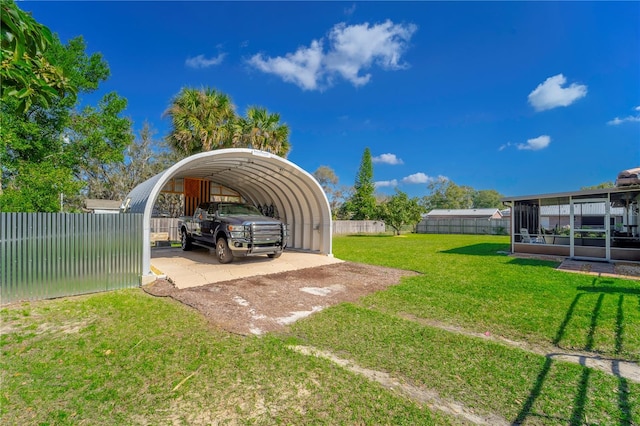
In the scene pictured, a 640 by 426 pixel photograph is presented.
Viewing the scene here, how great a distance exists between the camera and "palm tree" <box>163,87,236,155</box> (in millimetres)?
16422

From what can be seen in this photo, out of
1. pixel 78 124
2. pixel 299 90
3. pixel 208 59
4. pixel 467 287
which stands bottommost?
pixel 467 287

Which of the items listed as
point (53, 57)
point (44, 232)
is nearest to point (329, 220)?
point (44, 232)

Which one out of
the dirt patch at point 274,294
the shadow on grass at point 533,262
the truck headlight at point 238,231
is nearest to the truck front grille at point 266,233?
the truck headlight at point 238,231

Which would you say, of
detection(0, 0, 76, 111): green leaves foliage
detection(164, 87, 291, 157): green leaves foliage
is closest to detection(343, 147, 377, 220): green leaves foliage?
detection(164, 87, 291, 157): green leaves foliage

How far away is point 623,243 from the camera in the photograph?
40.6ft

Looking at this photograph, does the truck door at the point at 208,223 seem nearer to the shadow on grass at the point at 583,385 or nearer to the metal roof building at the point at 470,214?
the shadow on grass at the point at 583,385

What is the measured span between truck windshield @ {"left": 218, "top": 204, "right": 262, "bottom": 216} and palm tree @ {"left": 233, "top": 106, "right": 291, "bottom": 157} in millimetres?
7938

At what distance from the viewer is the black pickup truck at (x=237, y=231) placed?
9.05 m

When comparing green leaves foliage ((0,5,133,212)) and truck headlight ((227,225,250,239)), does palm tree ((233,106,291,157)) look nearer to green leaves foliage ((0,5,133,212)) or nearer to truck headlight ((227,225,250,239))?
green leaves foliage ((0,5,133,212))

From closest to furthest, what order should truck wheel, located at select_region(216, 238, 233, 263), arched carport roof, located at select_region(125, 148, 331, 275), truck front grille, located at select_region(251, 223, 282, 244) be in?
truck front grille, located at select_region(251, 223, 282, 244)
truck wheel, located at select_region(216, 238, 233, 263)
arched carport roof, located at select_region(125, 148, 331, 275)

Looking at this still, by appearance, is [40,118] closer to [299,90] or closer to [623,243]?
[299,90]

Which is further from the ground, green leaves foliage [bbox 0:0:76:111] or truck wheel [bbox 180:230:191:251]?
green leaves foliage [bbox 0:0:76:111]

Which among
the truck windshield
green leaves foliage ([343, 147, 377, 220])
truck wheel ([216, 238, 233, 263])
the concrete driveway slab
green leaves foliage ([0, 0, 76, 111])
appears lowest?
the concrete driveway slab

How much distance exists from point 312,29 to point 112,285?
48.0 ft
